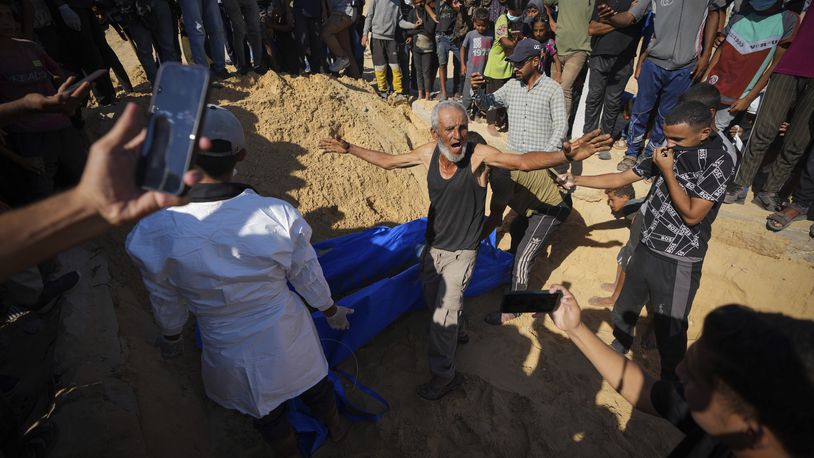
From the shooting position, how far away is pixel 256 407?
6.80 feet

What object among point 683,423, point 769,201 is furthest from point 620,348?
point 769,201

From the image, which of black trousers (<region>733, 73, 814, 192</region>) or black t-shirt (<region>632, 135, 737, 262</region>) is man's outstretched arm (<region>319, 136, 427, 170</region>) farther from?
black trousers (<region>733, 73, 814, 192</region>)

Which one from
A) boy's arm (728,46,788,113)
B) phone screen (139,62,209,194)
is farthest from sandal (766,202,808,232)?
phone screen (139,62,209,194)

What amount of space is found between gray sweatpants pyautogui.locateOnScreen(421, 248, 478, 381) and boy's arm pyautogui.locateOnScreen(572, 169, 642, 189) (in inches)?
39.5

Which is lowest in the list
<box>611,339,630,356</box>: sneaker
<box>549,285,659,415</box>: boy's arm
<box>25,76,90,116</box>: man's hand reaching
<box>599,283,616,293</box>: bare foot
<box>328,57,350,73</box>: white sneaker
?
<box>599,283,616,293</box>: bare foot

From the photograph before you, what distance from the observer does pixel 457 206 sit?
2.78m

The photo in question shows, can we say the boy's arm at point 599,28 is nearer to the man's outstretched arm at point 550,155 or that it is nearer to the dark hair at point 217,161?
the man's outstretched arm at point 550,155

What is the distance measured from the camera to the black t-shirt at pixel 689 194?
2373mm

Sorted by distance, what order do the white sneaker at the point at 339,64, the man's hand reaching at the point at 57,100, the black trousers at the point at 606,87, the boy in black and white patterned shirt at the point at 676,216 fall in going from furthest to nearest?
A: the white sneaker at the point at 339,64, the black trousers at the point at 606,87, the boy in black and white patterned shirt at the point at 676,216, the man's hand reaching at the point at 57,100

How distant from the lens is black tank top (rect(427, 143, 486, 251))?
2709mm

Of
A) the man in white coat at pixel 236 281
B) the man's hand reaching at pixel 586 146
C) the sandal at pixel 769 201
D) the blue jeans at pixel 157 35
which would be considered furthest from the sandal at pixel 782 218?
the blue jeans at pixel 157 35

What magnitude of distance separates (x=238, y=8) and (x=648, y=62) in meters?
5.28

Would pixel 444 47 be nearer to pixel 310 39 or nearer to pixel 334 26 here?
pixel 334 26

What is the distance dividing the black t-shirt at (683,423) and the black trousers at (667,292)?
58.3 inches
